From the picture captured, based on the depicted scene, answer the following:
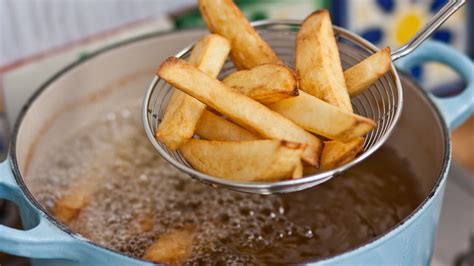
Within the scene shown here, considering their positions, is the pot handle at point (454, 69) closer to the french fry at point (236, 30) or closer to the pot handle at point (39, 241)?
the french fry at point (236, 30)

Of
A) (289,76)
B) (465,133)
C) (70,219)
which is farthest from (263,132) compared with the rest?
(465,133)

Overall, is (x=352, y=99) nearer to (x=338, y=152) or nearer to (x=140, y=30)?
(x=338, y=152)

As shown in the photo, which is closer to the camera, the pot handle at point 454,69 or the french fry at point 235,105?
the french fry at point 235,105

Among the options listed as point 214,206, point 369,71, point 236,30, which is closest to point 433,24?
point 369,71

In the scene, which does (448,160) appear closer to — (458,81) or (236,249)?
(236,249)

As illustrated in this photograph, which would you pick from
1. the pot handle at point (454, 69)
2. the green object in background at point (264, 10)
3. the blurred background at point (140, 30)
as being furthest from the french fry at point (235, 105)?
the green object in background at point (264, 10)

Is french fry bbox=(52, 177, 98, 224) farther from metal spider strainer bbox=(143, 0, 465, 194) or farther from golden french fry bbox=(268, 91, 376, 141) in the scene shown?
golden french fry bbox=(268, 91, 376, 141)
